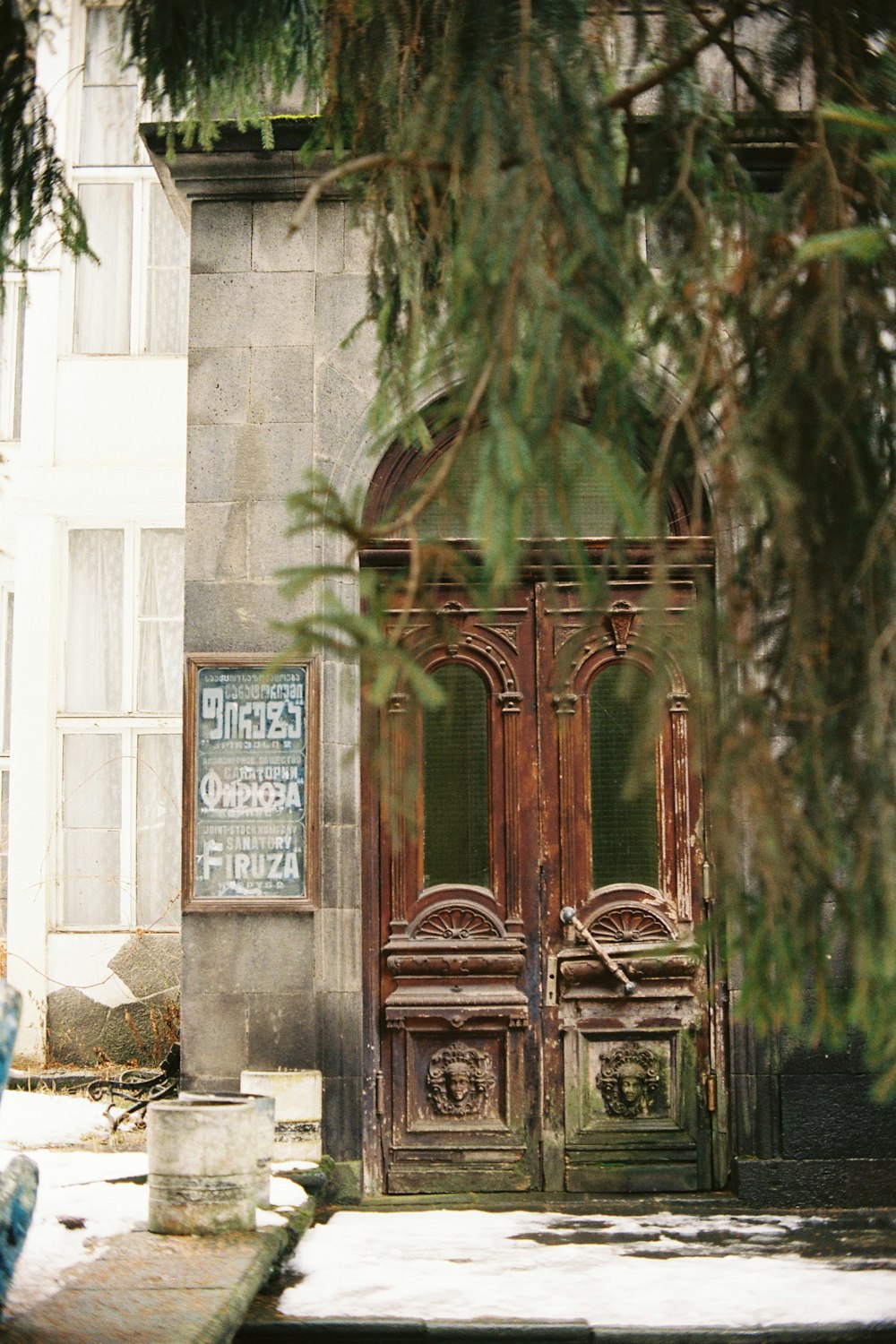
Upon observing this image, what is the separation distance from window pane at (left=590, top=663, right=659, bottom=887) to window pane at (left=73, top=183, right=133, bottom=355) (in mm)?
6268

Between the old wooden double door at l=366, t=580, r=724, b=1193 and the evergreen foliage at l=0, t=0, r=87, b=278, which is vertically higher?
the evergreen foliage at l=0, t=0, r=87, b=278

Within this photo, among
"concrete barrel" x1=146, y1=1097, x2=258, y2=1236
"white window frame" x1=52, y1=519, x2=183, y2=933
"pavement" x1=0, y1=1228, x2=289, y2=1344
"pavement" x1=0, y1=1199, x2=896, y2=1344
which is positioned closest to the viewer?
"pavement" x1=0, y1=1228, x2=289, y2=1344

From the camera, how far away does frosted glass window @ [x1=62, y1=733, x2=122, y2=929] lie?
38.0 feet

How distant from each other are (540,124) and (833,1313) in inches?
157

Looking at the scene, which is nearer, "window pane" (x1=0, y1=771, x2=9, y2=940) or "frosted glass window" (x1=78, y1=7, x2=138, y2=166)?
"window pane" (x1=0, y1=771, x2=9, y2=940)

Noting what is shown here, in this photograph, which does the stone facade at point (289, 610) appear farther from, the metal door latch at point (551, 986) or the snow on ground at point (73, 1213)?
the metal door latch at point (551, 986)

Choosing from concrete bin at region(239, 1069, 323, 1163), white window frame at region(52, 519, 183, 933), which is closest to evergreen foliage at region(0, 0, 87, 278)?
concrete bin at region(239, 1069, 323, 1163)

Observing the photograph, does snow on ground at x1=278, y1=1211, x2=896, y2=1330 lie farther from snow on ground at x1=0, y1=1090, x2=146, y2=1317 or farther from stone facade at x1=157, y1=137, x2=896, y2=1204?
snow on ground at x1=0, y1=1090, x2=146, y2=1317

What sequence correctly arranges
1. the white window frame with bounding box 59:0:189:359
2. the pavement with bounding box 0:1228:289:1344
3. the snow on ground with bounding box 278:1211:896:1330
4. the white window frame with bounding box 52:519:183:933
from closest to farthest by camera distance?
the pavement with bounding box 0:1228:289:1344
the snow on ground with bounding box 278:1211:896:1330
the white window frame with bounding box 52:519:183:933
the white window frame with bounding box 59:0:189:359

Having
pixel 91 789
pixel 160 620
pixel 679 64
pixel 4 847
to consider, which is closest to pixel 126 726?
pixel 91 789

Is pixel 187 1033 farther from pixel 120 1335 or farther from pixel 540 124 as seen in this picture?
pixel 540 124

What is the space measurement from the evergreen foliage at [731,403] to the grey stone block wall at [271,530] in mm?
3642

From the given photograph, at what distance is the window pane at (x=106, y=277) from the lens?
12102 millimetres

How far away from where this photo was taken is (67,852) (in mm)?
11578
